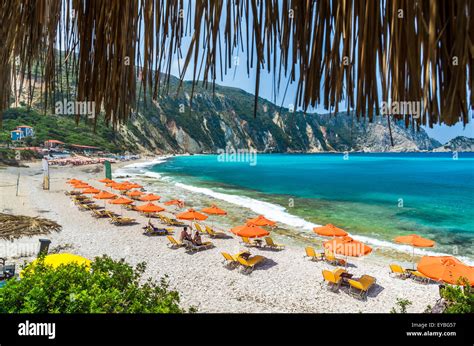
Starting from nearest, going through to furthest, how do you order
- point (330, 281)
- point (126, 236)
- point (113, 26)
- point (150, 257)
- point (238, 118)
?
point (113, 26) → point (330, 281) → point (150, 257) → point (126, 236) → point (238, 118)

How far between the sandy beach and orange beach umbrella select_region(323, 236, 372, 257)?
917 mm

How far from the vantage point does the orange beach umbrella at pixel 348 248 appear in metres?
11.0

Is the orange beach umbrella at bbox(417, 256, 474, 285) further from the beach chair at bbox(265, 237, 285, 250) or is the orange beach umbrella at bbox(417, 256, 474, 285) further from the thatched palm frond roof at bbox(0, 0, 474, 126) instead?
the thatched palm frond roof at bbox(0, 0, 474, 126)

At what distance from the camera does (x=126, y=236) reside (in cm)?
1458

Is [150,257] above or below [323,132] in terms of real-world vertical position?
below

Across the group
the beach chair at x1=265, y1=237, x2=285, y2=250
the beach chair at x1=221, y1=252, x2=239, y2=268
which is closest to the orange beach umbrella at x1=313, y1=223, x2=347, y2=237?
the beach chair at x1=265, y1=237, x2=285, y2=250

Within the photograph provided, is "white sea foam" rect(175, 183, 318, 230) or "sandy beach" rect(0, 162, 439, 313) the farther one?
"white sea foam" rect(175, 183, 318, 230)

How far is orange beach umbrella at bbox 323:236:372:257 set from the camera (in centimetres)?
1099

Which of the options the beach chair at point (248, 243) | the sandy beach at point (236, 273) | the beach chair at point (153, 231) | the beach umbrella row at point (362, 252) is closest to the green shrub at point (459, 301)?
the beach umbrella row at point (362, 252)

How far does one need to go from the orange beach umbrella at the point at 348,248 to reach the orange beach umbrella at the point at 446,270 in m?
2.10

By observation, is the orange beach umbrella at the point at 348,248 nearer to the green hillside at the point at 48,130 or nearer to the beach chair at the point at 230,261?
the beach chair at the point at 230,261
